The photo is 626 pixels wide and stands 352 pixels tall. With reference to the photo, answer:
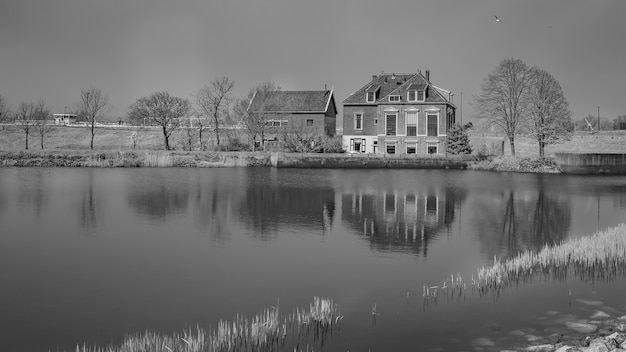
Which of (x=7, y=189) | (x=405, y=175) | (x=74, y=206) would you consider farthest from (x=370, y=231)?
(x=405, y=175)

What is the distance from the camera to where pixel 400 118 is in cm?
6900

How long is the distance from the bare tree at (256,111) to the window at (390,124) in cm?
1538

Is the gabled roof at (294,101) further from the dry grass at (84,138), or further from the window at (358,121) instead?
the dry grass at (84,138)

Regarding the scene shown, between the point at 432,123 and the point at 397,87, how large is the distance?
20.9ft

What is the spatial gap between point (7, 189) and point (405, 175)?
1259 inches

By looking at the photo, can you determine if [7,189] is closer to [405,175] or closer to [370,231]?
[370,231]

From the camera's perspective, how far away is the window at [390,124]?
69312 millimetres

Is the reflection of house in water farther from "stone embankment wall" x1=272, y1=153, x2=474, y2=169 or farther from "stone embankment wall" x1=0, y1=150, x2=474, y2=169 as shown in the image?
"stone embankment wall" x1=0, y1=150, x2=474, y2=169

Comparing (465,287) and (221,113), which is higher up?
(221,113)

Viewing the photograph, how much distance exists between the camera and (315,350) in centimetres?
980

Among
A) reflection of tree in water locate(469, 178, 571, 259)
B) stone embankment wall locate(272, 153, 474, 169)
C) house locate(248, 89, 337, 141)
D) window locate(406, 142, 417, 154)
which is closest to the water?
reflection of tree in water locate(469, 178, 571, 259)

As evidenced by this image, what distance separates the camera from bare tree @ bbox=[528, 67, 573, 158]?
59625mm

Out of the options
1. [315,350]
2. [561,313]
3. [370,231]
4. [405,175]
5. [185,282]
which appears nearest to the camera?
[315,350]

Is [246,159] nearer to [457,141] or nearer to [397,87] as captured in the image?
[397,87]
